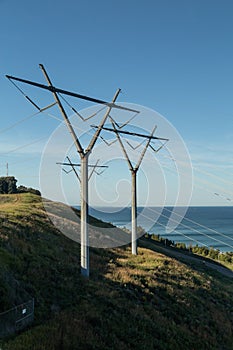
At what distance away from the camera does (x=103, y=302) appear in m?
12.7

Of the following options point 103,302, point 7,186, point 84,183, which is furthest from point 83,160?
point 7,186

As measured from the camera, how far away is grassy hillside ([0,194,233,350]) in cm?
962

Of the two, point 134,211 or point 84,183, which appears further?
point 134,211

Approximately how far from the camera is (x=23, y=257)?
48.0 ft

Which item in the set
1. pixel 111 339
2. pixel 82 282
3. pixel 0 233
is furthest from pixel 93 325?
pixel 0 233

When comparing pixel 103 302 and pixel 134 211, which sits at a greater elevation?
pixel 134 211

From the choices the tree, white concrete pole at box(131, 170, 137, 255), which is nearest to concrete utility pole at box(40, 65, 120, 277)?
white concrete pole at box(131, 170, 137, 255)

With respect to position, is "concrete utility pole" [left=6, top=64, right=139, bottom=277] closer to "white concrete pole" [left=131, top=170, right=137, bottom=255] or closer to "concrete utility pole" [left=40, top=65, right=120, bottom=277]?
"concrete utility pole" [left=40, top=65, right=120, bottom=277]

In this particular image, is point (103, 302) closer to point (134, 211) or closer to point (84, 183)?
point (84, 183)

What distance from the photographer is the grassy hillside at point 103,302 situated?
9.62m

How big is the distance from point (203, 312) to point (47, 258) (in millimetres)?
8028

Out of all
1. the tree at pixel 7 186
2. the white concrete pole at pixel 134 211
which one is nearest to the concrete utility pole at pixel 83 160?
the white concrete pole at pixel 134 211

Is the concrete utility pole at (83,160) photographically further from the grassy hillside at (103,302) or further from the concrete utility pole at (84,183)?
the grassy hillside at (103,302)

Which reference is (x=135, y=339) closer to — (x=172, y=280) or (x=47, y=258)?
(x=47, y=258)
